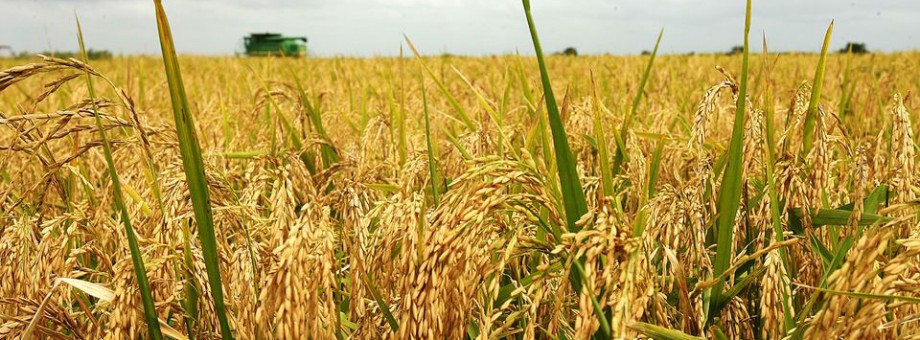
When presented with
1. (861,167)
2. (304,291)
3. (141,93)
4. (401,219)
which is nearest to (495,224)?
(401,219)

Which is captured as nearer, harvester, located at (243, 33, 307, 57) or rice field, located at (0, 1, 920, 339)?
rice field, located at (0, 1, 920, 339)

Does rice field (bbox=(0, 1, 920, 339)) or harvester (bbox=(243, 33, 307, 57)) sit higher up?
harvester (bbox=(243, 33, 307, 57))

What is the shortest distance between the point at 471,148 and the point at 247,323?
81 centimetres

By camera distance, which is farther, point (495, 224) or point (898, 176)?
point (898, 176)

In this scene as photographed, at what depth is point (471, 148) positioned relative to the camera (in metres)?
1.65

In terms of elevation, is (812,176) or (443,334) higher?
(812,176)

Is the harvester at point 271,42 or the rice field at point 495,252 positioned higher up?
the harvester at point 271,42

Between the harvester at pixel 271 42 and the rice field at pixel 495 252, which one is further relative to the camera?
the harvester at pixel 271 42

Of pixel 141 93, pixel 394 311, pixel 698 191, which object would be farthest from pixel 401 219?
pixel 141 93

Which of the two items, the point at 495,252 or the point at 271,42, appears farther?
the point at 271,42

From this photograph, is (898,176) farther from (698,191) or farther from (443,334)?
(443,334)

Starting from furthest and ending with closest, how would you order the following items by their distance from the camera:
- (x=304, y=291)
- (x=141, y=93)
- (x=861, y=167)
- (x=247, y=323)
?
1. (x=141, y=93)
2. (x=861, y=167)
3. (x=247, y=323)
4. (x=304, y=291)

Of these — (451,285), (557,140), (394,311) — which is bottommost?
(394,311)

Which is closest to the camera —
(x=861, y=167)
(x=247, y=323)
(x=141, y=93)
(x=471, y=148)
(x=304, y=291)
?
(x=304, y=291)
